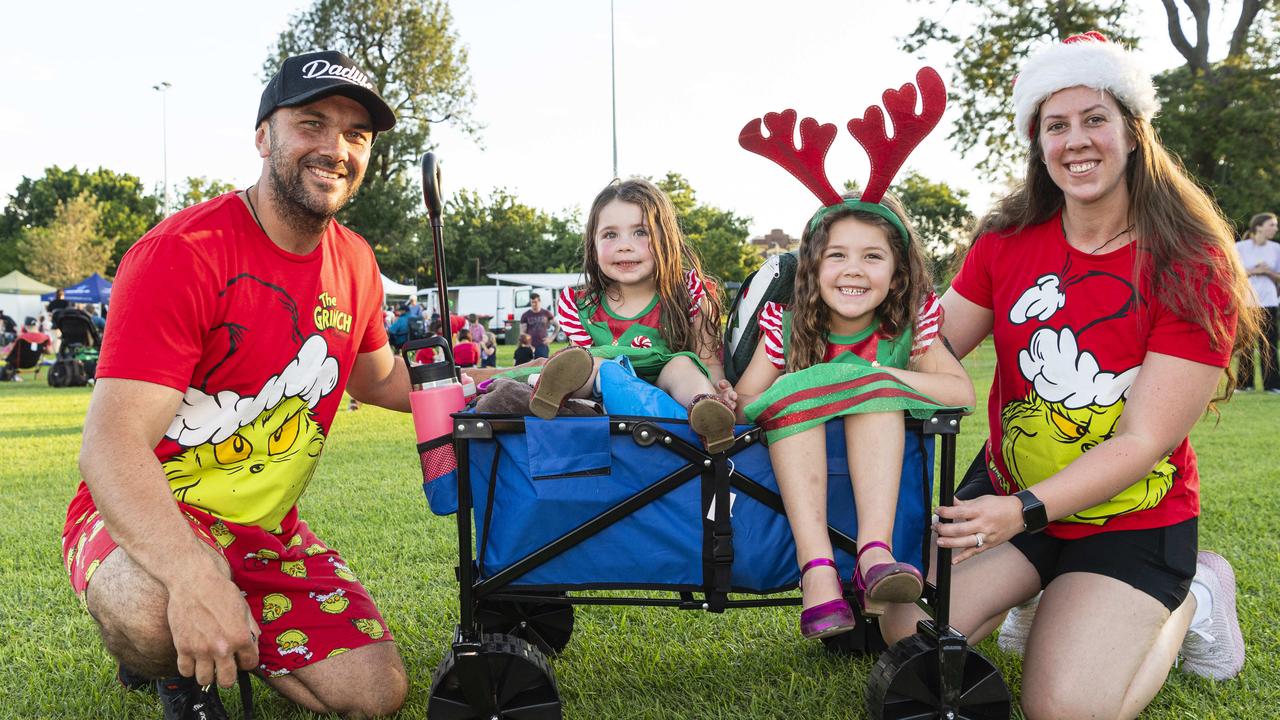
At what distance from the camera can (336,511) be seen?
515cm

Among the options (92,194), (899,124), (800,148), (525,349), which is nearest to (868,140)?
(899,124)

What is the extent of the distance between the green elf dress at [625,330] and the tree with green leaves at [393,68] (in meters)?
31.4

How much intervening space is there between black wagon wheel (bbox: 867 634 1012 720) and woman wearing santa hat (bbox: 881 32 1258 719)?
26 centimetres

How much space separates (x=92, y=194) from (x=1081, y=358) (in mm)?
Result: 66866

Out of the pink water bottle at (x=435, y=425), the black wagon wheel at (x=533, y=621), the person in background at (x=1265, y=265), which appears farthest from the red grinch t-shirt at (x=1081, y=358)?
the person in background at (x=1265, y=265)

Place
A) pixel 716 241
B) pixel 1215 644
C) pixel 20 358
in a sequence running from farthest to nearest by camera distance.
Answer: pixel 716 241 → pixel 20 358 → pixel 1215 644

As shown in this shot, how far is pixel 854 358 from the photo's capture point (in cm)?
268

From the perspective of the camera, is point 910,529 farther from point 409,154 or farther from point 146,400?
point 409,154

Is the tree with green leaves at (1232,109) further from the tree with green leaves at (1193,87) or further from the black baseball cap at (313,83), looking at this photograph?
the black baseball cap at (313,83)

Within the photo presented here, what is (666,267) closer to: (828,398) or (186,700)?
(828,398)

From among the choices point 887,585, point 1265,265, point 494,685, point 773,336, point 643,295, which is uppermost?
point 1265,265

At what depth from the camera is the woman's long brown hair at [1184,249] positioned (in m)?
2.51

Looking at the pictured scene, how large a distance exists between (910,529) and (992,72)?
20208 millimetres

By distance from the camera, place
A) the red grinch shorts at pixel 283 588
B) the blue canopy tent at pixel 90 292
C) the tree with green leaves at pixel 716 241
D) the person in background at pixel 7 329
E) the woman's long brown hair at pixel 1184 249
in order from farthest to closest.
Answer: the tree with green leaves at pixel 716 241, the blue canopy tent at pixel 90 292, the person in background at pixel 7 329, the red grinch shorts at pixel 283 588, the woman's long brown hair at pixel 1184 249
